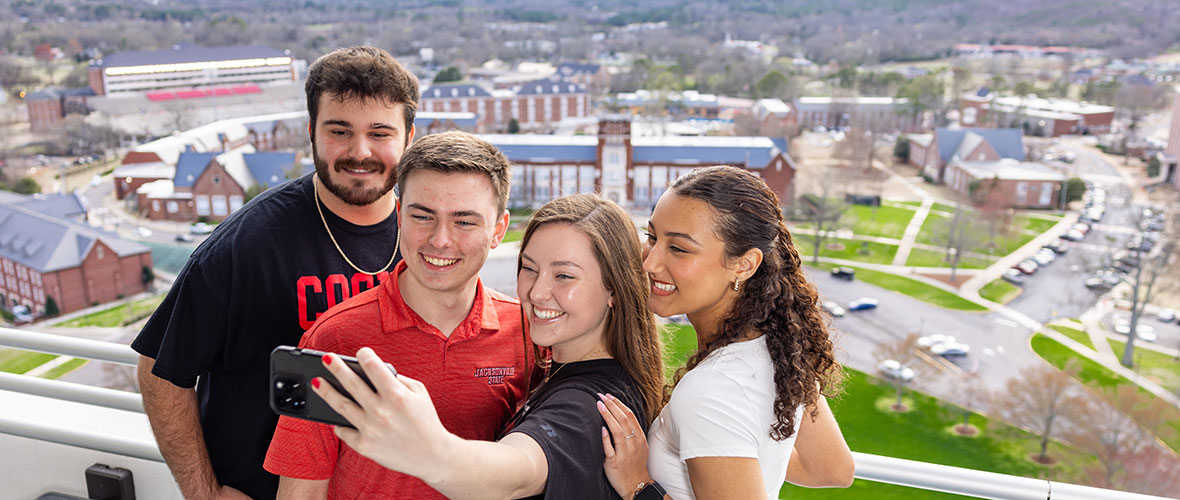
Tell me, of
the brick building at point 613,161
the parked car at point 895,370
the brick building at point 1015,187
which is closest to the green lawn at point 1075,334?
the parked car at point 895,370

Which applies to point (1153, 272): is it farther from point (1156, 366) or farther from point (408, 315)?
point (408, 315)

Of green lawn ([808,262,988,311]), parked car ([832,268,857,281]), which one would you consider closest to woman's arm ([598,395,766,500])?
green lawn ([808,262,988,311])

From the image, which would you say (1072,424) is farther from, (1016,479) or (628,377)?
(628,377)

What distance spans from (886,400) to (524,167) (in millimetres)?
6910

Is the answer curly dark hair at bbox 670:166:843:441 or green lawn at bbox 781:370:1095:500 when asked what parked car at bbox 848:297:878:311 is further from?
curly dark hair at bbox 670:166:843:441

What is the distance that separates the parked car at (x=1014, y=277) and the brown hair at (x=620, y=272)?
1307 centimetres

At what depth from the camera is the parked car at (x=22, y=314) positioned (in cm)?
1063

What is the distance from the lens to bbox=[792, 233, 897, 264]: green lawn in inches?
520

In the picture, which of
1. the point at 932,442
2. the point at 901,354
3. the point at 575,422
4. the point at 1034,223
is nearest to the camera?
the point at 575,422

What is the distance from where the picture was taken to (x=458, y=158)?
1.06m

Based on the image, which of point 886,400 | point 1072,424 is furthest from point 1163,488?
point 886,400

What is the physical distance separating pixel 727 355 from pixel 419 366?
415 mm

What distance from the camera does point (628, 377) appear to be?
1.08 m

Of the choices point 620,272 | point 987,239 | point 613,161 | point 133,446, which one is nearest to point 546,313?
point 620,272
